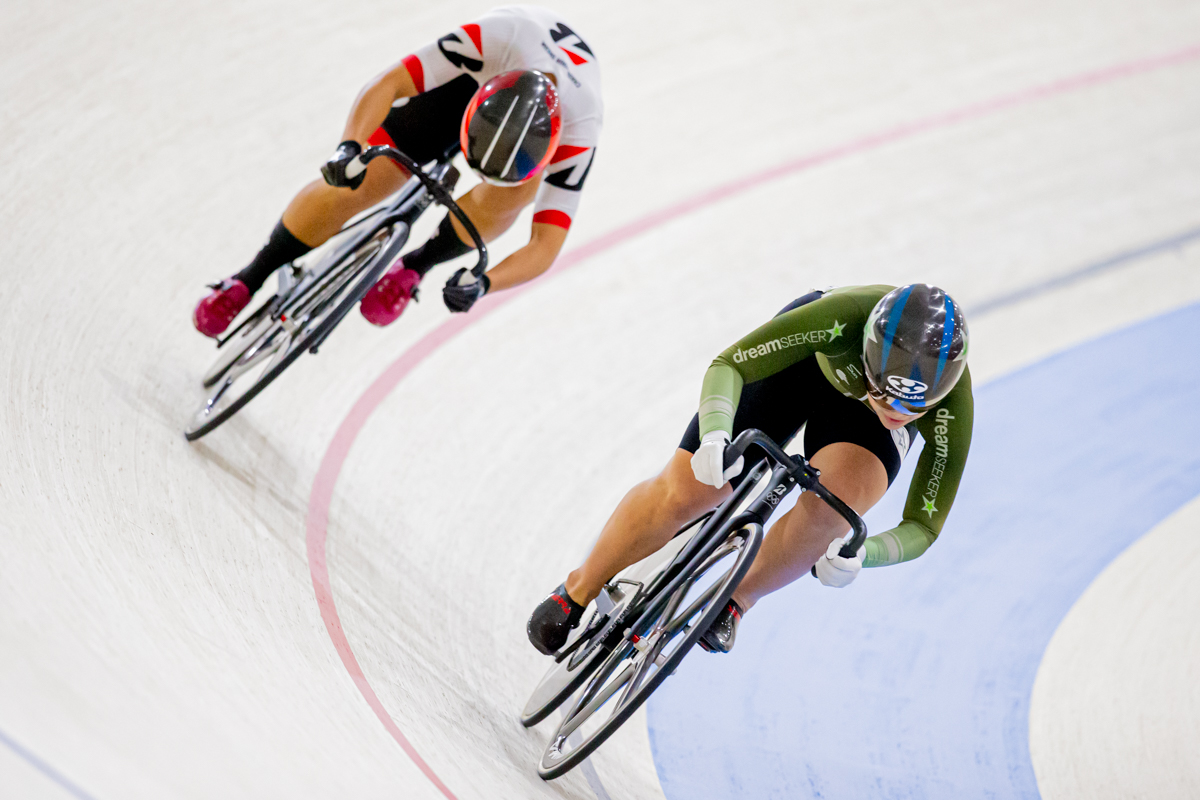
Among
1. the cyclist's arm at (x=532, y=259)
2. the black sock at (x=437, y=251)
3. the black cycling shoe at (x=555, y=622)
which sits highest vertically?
the black sock at (x=437, y=251)

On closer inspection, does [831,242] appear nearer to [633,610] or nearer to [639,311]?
[639,311]

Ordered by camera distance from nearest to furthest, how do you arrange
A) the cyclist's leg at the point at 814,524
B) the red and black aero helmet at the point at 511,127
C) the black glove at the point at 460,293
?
1. the cyclist's leg at the point at 814,524
2. the red and black aero helmet at the point at 511,127
3. the black glove at the point at 460,293

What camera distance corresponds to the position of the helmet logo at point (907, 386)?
93.2 inches

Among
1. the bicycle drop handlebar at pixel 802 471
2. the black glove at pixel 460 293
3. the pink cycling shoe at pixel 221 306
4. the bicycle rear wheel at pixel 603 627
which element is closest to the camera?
the bicycle drop handlebar at pixel 802 471

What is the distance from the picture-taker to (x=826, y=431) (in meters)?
2.75

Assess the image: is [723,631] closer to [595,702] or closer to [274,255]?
[595,702]

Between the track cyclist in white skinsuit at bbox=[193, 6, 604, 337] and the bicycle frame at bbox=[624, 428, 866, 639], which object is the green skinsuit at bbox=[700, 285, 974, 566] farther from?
the track cyclist in white skinsuit at bbox=[193, 6, 604, 337]

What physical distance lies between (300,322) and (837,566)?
185 centimetres

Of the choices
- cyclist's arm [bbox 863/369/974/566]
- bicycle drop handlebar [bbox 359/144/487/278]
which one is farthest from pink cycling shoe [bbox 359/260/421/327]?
cyclist's arm [bbox 863/369/974/566]

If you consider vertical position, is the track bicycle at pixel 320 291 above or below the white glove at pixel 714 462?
above

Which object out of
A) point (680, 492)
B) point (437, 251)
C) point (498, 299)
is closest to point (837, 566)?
point (680, 492)

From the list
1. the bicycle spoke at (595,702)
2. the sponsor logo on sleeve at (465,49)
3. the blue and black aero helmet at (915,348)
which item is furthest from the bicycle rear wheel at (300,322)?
the blue and black aero helmet at (915,348)

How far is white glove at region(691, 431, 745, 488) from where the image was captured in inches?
94.4

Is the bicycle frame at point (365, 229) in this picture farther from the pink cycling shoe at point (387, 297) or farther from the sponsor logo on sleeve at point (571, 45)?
the sponsor logo on sleeve at point (571, 45)
